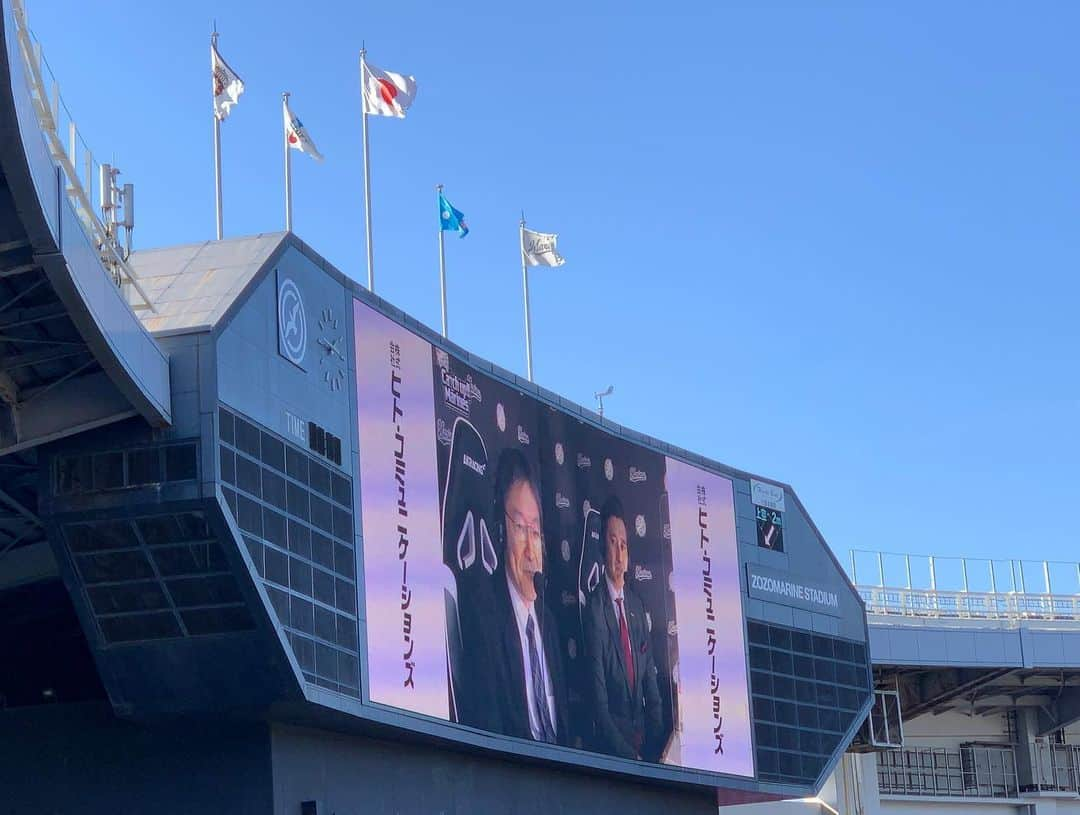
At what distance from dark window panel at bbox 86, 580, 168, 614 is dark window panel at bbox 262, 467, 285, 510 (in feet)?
6.15

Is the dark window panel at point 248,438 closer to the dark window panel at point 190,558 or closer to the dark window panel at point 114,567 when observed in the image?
the dark window panel at point 190,558

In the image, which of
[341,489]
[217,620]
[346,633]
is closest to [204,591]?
[217,620]

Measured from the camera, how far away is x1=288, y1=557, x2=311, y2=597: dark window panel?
25.1 metres

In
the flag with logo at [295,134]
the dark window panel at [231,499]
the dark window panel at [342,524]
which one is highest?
the flag with logo at [295,134]

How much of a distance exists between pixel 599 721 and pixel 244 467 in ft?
38.7

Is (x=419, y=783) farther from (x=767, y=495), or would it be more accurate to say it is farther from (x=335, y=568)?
(x=767, y=495)

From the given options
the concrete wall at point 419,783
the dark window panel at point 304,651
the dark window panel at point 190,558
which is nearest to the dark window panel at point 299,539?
the dark window panel at point 304,651

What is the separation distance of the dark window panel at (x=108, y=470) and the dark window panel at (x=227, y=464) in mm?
1253

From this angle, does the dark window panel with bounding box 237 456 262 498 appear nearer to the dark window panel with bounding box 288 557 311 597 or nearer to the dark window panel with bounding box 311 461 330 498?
the dark window panel with bounding box 288 557 311 597

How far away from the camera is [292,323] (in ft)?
85.1

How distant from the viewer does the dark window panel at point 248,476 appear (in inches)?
943

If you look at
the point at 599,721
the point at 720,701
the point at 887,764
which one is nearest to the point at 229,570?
the point at 599,721

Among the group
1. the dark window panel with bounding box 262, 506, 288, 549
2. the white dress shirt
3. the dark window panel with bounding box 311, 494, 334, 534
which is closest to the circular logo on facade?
the dark window panel with bounding box 311, 494, 334, 534

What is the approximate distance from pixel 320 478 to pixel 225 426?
2.89m
